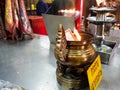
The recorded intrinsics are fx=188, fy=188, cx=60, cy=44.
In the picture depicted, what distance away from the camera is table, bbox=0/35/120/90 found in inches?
29.1

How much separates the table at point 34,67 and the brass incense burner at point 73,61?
0.20 feet

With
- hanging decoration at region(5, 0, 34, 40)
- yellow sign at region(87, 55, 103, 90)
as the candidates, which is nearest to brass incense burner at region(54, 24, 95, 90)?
yellow sign at region(87, 55, 103, 90)

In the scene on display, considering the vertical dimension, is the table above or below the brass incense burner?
below

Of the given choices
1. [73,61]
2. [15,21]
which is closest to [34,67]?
[73,61]

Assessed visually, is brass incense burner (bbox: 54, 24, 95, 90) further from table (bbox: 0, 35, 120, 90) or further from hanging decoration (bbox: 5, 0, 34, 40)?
hanging decoration (bbox: 5, 0, 34, 40)

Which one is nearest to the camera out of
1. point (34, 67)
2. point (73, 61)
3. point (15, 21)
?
point (73, 61)

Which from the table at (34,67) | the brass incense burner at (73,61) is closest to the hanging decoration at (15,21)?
the table at (34,67)

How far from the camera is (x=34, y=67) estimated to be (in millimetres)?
889

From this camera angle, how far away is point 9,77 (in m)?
0.79

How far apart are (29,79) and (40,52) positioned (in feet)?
1.10

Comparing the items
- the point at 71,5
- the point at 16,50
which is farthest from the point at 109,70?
the point at 71,5

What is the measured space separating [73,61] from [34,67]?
0.99 ft

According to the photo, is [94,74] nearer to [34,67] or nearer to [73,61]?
[73,61]

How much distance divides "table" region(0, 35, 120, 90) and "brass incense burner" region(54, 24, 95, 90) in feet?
0.20
